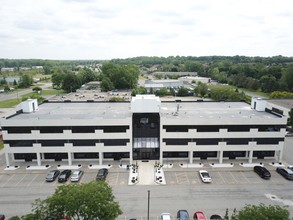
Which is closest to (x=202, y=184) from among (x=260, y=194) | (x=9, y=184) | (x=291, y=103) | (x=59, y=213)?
(x=260, y=194)

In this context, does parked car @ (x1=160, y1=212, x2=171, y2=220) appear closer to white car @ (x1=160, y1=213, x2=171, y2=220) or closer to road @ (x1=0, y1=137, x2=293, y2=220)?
white car @ (x1=160, y1=213, x2=171, y2=220)

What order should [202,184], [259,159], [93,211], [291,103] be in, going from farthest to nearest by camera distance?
[291,103] → [259,159] → [202,184] → [93,211]

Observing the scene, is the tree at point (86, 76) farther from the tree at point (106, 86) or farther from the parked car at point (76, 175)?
the parked car at point (76, 175)

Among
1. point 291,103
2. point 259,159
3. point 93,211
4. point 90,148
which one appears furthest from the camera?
point 291,103

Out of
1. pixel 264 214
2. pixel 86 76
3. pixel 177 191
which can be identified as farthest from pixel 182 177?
pixel 86 76

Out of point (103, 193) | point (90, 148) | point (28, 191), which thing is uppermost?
point (103, 193)

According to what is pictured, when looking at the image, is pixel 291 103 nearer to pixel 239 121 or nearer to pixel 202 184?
pixel 239 121
